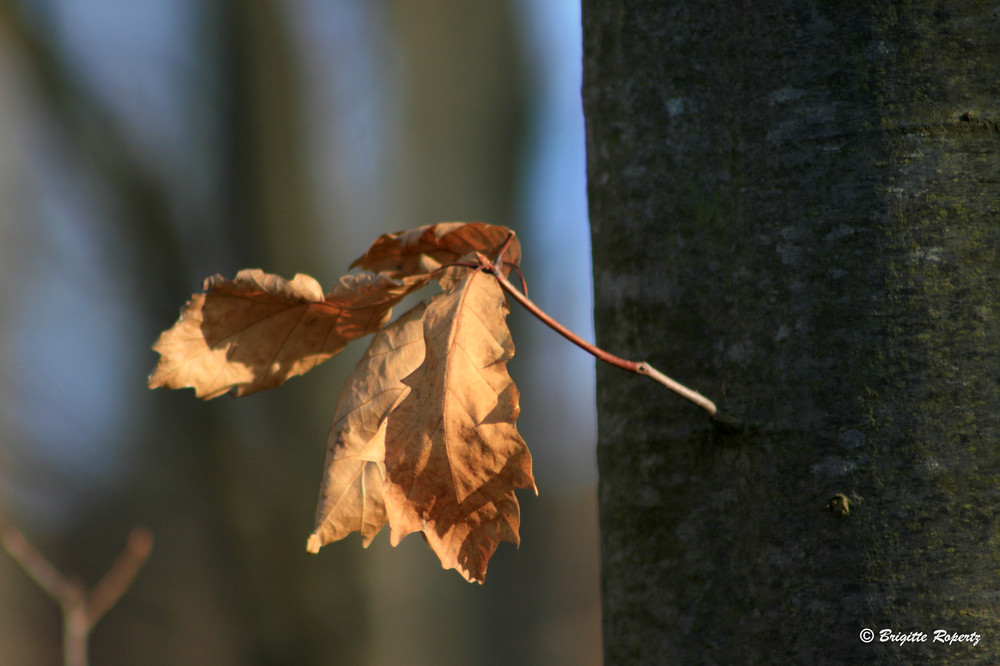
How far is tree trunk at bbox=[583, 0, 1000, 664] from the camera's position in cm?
53

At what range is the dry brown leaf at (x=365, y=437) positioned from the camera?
22.8 inches

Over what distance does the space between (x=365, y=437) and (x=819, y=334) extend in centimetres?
36

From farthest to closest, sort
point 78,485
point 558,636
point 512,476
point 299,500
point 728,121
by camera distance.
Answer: point 558,636 < point 78,485 < point 299,500 < point 728,121 < point 512,476

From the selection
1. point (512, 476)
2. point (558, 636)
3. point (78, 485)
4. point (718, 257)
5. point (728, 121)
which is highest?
point (728, 121)

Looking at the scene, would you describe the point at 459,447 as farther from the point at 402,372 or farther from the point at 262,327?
the point at 262,327

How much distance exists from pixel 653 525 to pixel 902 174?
0.34 metres

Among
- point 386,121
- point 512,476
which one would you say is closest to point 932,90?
point 512,476

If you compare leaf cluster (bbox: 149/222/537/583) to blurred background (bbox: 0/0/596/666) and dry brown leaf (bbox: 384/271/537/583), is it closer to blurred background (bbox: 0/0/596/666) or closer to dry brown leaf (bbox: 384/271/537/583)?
dry brown leaf (bbox: 384/271/537/583)

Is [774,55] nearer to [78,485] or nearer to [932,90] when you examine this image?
[932,90]

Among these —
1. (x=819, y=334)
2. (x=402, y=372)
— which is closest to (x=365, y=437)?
(x=402, y=372)

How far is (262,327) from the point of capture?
652 mm

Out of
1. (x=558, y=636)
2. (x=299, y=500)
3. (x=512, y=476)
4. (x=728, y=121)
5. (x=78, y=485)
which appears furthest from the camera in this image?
(x=558, y=636)

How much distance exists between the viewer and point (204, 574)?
439 cm

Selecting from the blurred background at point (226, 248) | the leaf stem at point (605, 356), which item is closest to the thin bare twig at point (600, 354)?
the leaf stem at point (605, 356)
